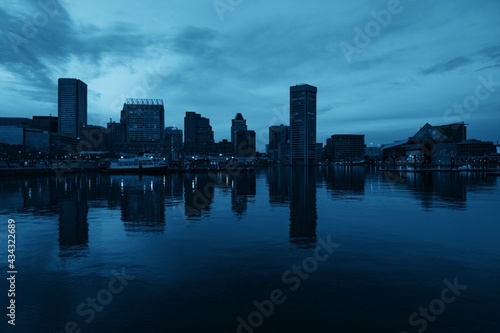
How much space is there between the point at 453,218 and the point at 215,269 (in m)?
20.4

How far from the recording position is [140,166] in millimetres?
123188

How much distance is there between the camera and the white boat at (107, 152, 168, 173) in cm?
12423

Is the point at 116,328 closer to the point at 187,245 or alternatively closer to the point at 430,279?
the point at 187,245

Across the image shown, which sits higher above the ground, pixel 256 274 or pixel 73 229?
pixel 73 229

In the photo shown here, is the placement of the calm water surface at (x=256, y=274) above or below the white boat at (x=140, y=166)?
below

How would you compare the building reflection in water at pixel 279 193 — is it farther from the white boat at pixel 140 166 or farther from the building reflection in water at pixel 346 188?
the white boat at pixel 140 166

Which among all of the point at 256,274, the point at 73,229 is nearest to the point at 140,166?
the point at 73,229

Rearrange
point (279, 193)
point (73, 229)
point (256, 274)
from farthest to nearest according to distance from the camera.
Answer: point (279, 193)
point (73, 229)
point (256, 274)

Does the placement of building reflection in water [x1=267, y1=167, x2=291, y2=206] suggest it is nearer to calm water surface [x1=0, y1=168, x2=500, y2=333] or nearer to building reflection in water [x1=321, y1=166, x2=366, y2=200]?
building reflection in water [x1=321, y1=166, x2=366, y2=200]

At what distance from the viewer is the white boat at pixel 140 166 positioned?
124231mm

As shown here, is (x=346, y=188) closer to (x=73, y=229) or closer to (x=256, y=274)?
(x=73, y=229)

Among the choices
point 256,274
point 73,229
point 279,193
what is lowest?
point 256,274

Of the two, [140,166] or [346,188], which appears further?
[140,166]

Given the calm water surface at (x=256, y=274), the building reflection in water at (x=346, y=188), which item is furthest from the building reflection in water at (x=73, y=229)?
the building reflection in water at (x=346, y=188)
